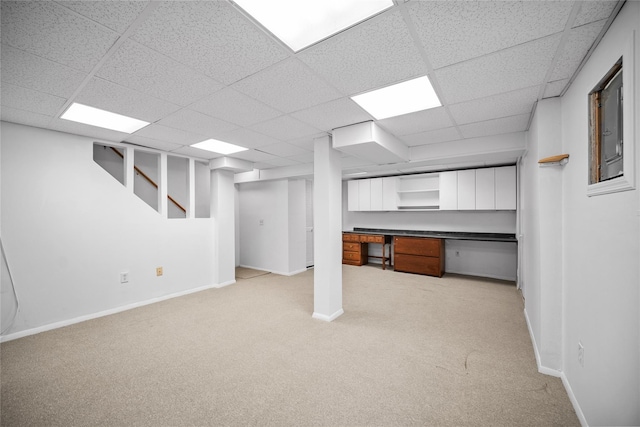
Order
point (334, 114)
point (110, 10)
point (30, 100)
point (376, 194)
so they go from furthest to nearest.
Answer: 1. point (376, 194)
2. point (334, 114)
3. point (30, 100)
4. point (110, 10)

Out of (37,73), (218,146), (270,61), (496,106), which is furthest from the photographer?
(218,146)

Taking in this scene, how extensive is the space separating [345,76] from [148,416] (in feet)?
8.52

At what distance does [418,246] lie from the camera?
5344 mm

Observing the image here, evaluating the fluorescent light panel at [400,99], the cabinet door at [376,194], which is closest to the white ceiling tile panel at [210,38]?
the fluorescent light panel at [400,99]

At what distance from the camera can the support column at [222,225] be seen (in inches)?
185

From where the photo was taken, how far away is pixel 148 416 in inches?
66.4

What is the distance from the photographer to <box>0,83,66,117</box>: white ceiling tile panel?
6.64 ft

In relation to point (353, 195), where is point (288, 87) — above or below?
above

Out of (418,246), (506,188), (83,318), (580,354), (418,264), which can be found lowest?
(83,318)

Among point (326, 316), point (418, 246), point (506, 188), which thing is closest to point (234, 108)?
point (326, 316)

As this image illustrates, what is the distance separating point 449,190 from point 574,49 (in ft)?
13.0

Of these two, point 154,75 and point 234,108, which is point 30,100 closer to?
point 154,75

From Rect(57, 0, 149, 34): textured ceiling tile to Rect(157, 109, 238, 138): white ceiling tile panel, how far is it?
1152 millimetres

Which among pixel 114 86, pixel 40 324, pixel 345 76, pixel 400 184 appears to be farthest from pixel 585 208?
pixel 40 324
